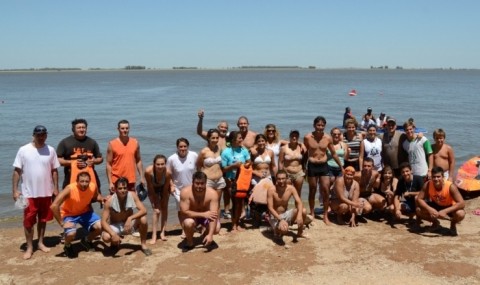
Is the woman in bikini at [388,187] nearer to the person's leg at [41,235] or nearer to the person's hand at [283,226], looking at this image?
the person's hand at [283,226]

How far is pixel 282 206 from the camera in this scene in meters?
7.18

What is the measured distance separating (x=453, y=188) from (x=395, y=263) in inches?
70.4

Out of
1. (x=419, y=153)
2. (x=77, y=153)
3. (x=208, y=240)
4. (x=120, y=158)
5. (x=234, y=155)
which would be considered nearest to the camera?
(x=208, y=240)

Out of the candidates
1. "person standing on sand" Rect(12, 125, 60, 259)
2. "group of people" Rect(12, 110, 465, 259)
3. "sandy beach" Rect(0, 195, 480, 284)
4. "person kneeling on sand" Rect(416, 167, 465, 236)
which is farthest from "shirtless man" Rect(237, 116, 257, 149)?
"person standing on sand" Rect(12, 125, 60, 259)

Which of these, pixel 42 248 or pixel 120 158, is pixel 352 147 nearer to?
pixel 120 158

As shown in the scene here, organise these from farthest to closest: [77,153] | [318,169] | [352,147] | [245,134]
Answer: [352,147]
[245,134]
[318,169]
[77,153]

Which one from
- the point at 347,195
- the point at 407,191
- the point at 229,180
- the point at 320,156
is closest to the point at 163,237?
the point at 229,180

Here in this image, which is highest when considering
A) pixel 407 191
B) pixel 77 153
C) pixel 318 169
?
pixel 77 153

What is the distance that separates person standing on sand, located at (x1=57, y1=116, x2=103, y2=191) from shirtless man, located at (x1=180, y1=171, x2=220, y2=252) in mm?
1407

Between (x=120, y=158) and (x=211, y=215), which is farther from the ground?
(x=120, y=158)

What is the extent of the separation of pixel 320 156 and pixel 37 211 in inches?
176

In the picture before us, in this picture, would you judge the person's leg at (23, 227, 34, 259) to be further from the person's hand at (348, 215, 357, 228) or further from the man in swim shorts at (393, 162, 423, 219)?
the man in swim shorts at (393, 162, 423, 219)

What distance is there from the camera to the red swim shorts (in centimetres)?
640

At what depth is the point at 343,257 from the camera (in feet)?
21.0
